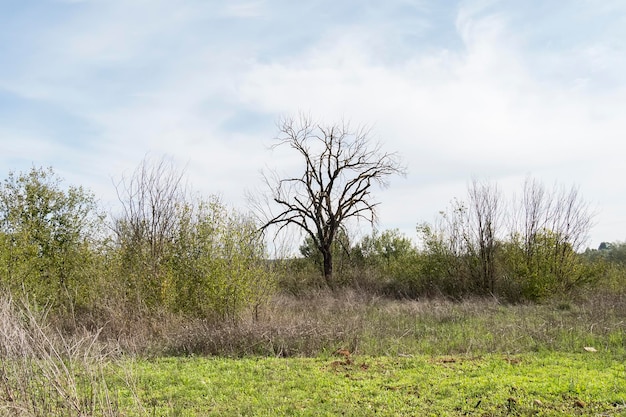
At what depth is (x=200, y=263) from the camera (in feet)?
42.4

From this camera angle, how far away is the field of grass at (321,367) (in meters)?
4.79

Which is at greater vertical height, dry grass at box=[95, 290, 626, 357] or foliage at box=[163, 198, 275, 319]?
foliage at box=[163, 198, 275, 319]

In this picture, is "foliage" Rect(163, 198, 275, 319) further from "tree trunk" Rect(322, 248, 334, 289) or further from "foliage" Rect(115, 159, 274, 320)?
"tree trunk" Rect(322, 248, 334, 289)

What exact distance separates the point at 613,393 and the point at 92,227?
1627cm

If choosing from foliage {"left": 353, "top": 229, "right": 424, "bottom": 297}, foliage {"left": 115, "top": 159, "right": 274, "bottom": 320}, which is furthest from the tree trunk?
foliage {"left": 115, "top": 159, "right": 274, "bottom": 320}

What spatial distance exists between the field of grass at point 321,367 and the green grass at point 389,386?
0.02 m

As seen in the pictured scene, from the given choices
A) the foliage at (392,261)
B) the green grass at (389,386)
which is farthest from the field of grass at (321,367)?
the foliage at (392,261)

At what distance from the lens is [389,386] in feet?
22.7

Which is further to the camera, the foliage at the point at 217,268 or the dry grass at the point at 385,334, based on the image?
the foliage at the point at 217,268

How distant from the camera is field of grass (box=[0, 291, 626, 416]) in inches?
189

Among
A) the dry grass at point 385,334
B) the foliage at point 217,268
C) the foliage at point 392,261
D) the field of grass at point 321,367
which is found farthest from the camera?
the foliage at point 392,261

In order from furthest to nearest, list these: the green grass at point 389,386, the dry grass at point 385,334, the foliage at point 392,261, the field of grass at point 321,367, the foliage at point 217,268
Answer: the foliage at point 392,261
the foliage at point 217,268
the dry grass at point 385,334
the green grass at point 389,386
the field of grass at point 321,367

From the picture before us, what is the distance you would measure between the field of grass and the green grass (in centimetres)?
2

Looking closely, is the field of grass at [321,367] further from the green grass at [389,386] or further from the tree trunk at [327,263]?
the tree trunk at [327,263]
